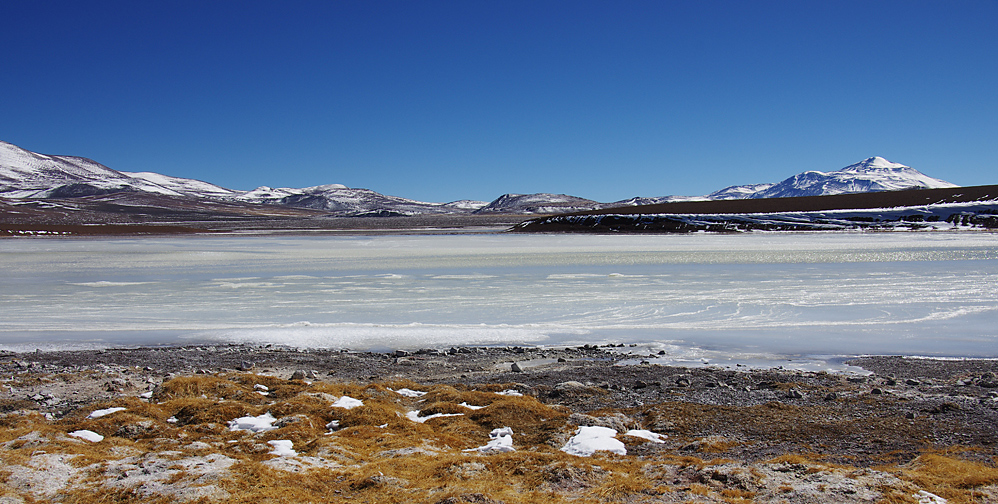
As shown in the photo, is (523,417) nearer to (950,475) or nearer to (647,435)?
(647,435)

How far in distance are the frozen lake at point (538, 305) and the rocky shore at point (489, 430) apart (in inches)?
63.0

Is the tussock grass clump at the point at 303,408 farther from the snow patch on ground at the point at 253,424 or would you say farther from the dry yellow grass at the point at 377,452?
the snow patch on ground at the point at 253,424

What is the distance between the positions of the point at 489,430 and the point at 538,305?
25.1ft

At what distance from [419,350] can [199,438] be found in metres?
4.40

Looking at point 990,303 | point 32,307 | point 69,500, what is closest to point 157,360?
point 69,500

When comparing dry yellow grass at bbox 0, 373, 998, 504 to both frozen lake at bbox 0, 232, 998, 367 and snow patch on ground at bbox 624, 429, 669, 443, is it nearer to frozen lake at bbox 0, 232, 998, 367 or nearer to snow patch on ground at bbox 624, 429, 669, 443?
snow patch on ground at bbox 624, 429, 669, 443

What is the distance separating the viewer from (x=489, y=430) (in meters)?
5.76

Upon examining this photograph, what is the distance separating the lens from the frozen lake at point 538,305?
392 inches

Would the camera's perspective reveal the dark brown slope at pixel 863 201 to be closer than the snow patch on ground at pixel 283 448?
No

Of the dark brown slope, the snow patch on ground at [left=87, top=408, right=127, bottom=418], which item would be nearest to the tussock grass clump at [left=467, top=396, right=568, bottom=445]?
the snow patch on ground at [left=87, top=408, right=127, bottom=418]

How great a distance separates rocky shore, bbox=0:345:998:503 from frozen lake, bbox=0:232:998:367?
1.60 meters

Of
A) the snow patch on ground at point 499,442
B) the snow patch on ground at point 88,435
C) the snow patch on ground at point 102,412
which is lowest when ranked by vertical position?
the snow patch on ground at point 499,442

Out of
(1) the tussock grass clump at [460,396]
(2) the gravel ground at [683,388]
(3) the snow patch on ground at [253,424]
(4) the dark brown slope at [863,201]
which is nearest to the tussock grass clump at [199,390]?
(2) the gravel ground at [683,388]

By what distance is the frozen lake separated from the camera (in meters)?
9.95
